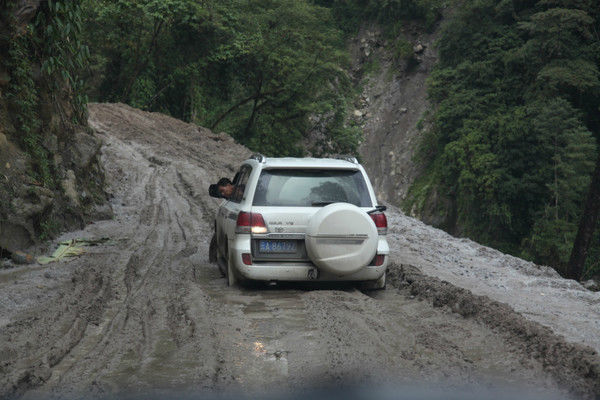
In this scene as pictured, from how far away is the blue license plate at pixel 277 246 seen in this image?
7.96 metres

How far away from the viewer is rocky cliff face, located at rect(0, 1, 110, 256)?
Result: 10.5 m

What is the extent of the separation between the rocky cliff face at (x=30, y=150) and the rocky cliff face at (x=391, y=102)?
33098 mm

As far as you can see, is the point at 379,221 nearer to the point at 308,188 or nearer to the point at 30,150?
the point at 308,188

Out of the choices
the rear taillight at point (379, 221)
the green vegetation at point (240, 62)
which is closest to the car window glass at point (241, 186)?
the rear taillight at point (379, 221)

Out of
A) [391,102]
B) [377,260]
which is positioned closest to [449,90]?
[391,102]

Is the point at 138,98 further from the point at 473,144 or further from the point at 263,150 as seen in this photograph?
the point at 473,144

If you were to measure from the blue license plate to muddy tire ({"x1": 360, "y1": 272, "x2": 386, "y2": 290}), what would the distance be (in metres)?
1.19

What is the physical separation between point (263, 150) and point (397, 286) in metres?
28.1

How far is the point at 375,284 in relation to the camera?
28.1 ft

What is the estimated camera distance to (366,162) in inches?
1972

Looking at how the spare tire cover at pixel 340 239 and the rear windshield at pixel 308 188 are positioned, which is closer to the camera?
the spare tire cover at pixel 340 239

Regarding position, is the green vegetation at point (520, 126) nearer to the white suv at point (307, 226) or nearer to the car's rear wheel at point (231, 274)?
the white suv at point (307, 226)

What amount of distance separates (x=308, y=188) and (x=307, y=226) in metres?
0.56

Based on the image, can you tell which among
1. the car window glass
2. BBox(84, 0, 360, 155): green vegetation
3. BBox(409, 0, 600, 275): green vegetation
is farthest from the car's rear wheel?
BBox(84, 0, 360, 155): green vegetation
